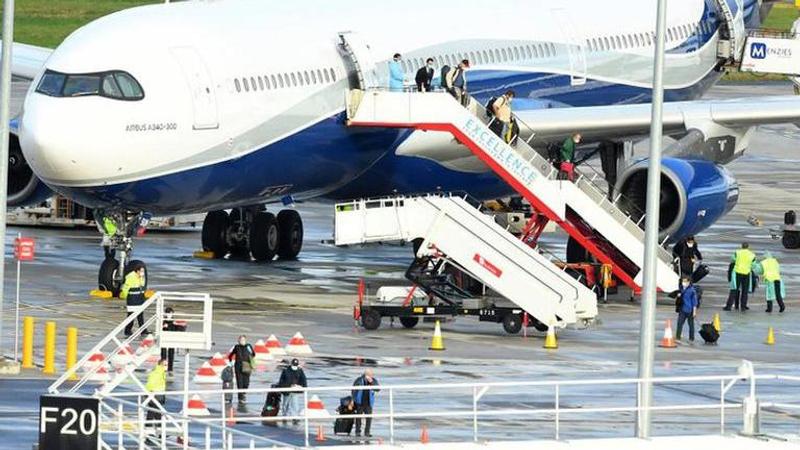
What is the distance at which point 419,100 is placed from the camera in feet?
149

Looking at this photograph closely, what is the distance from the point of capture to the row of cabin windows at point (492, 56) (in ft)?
158

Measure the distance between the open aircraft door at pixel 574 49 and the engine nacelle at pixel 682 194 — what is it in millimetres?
5073

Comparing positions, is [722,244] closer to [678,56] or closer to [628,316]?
[678,56]

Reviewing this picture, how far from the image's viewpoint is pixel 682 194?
47344 mm

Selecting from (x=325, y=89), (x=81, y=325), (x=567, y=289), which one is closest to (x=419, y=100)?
(x=325, y=89)

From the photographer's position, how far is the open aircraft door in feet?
173

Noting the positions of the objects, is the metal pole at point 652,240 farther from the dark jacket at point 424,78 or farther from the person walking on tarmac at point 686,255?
the person walking on tarmac at point 686,255

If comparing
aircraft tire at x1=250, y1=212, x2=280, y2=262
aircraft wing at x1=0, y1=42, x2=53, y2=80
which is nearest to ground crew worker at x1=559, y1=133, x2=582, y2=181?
→ aircraft tire at x1=250, y1=212, x2=280, y2=262

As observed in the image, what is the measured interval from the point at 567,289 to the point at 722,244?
17.4 meters

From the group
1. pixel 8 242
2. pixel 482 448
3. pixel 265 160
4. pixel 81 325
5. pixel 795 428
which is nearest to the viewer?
pixel 482 448

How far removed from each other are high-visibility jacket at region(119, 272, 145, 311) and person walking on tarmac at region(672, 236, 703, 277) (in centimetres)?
1166

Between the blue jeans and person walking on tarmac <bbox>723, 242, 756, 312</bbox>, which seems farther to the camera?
person walking on tarmac <bbox>723, 242, 756, 312</bbox>

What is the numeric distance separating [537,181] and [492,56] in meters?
5.29

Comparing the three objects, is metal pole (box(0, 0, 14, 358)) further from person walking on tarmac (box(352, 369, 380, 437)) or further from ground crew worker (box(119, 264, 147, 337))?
person walking on tarmac (box(352, 369, 380, 437))
